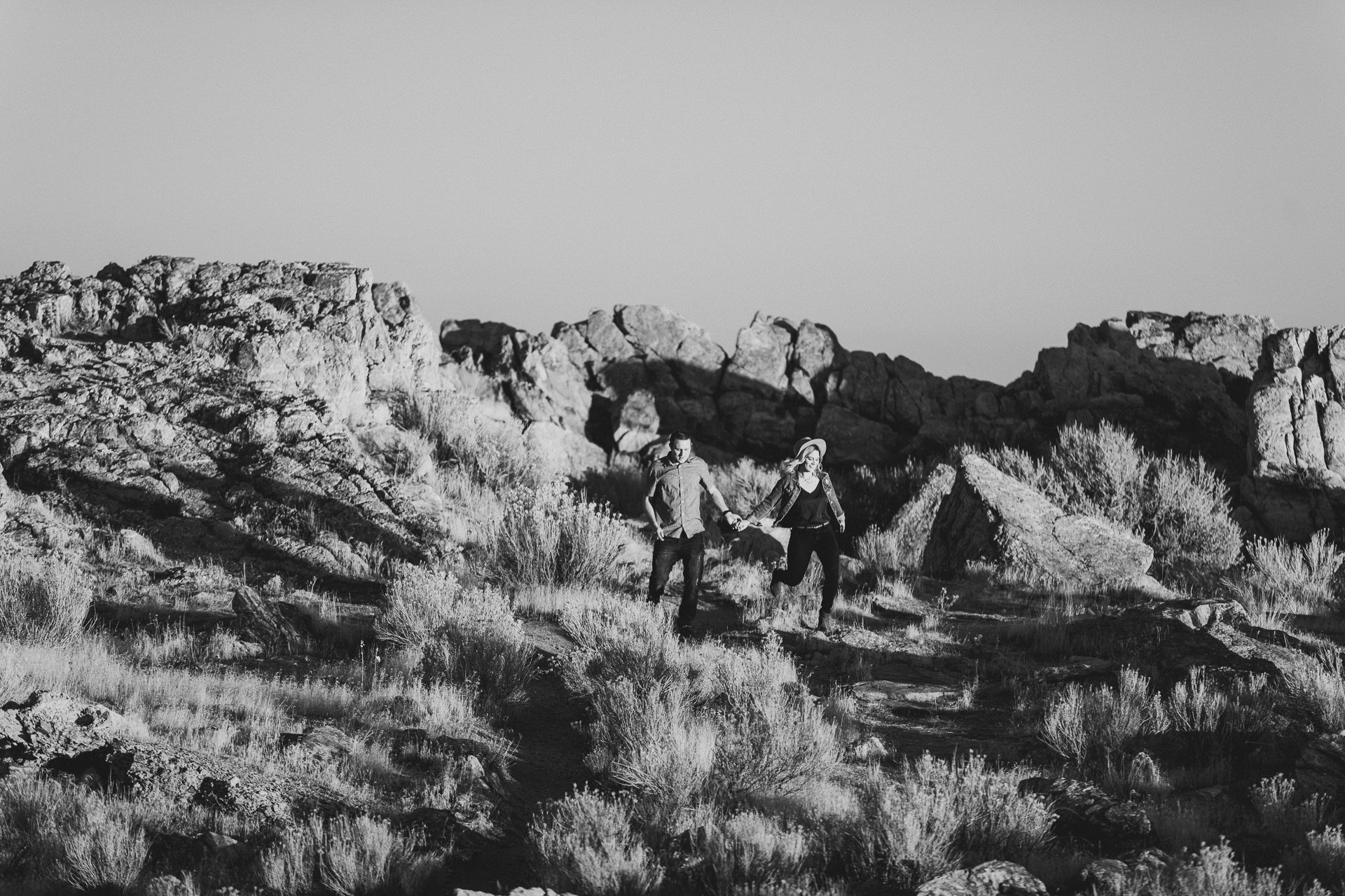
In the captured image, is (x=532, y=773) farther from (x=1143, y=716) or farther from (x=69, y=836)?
(x=1143, y=716)

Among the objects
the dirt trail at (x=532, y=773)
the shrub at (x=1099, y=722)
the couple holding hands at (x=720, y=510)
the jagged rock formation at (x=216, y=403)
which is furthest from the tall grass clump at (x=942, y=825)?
the jagged rock formation at (x=216, y=403)

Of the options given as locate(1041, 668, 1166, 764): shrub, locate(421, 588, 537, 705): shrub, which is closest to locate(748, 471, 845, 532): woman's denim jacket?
locate(421, 588, 537, 705): shrub

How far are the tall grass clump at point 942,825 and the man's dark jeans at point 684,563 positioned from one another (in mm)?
4026

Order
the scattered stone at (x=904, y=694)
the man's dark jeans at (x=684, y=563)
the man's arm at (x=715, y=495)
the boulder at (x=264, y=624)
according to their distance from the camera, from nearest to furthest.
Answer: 1. the scattered stone at (x=904, y=694)
2. the boulder at (x=264, y=624)
3. the man's dark jeans at (x=684, y=563)
4. the man's arm at (x=715, y=495)

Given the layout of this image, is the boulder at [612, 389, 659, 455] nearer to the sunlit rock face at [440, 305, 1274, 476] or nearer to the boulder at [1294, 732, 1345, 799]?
the sunlit rock face at [440, 305, 1274, 476]

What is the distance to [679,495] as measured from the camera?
10305 mm

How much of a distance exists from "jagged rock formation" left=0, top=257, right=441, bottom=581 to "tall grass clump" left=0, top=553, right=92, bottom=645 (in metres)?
2.23

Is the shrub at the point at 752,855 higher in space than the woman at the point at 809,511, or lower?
lower

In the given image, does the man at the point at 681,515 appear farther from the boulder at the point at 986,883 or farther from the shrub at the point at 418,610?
the boulder at the point at 986,883

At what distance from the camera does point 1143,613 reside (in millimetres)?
10867

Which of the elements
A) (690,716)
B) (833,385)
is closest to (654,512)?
(690,716)

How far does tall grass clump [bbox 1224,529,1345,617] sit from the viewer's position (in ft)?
44.1

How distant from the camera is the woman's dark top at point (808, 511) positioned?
34.9 ft

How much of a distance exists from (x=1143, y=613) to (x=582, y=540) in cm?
623
